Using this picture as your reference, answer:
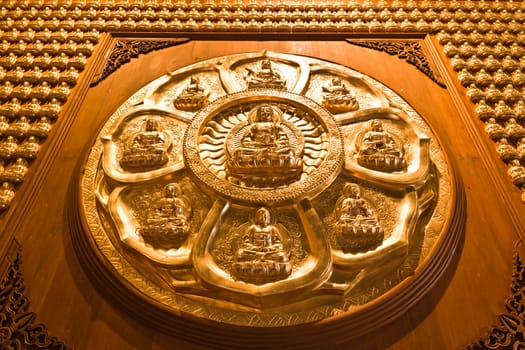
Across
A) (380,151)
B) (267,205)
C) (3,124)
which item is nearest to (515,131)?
(380,151)

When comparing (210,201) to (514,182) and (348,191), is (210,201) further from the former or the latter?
(514,182)

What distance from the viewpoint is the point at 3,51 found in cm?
482

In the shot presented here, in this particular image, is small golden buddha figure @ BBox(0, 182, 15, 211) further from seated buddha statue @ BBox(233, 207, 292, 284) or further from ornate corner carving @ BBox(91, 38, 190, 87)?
seated buddha statue @ BBox(233, 207, 292, 284)

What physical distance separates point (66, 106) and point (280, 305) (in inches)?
119

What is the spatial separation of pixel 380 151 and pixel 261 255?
144cm

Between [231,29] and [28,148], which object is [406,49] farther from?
[28,148]

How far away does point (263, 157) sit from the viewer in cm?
340

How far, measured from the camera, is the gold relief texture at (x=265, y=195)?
9.15 ft

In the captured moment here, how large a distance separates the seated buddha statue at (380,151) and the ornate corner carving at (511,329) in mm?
1225

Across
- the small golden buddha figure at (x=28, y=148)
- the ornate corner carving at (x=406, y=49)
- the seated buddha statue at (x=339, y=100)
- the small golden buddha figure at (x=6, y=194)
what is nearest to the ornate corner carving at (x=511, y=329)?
the seated buddha statue at (x=339, y=100)

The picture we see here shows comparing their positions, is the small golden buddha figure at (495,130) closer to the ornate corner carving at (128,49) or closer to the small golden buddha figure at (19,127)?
the ornate corner carving at (128,49)

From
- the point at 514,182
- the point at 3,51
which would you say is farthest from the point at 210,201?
the point at 3,51

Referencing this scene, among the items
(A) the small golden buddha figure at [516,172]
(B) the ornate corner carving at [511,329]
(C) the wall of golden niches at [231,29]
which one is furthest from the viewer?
(C) the wall of golden niches at [231,29]

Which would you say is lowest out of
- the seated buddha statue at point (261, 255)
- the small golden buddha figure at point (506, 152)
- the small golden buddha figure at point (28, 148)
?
the seated buddha statue at point (261, 255)
